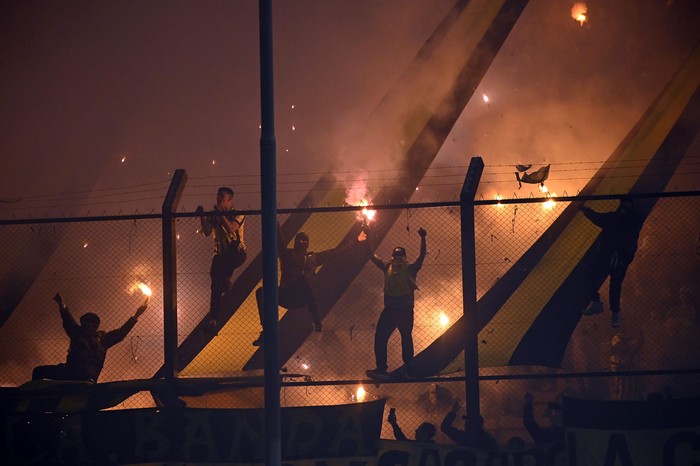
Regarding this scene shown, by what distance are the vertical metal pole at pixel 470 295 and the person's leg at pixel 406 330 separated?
739mm

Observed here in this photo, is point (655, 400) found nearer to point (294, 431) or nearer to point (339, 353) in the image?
point (294, 431)

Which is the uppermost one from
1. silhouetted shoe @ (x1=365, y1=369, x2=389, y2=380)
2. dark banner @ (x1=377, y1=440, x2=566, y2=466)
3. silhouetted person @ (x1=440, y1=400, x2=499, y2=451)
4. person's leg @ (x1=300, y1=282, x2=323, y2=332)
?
person's leg @ (x1=300, y1=282, x2=323, y2=332)

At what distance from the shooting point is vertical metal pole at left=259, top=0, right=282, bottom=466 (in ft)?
22.4

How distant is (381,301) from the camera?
15.1 m

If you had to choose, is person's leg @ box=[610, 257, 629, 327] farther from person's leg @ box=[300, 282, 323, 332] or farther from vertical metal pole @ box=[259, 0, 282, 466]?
vertical metal pole @ box=[259, 0, 282, 466]

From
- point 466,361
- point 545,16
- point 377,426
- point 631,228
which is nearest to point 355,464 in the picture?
point 377,426

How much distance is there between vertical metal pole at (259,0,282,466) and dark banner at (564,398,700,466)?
3321 mm

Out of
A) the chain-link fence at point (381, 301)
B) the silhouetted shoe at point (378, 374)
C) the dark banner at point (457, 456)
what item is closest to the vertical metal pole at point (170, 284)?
the chain-link fence at point (381, 301)

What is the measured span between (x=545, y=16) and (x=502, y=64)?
135cm

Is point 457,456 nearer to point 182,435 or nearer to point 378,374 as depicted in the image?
point 378,374

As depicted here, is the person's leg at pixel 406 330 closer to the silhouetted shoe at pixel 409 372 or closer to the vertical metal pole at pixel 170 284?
the silhouetted shoe at pixel 409 372

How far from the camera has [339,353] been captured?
14.2 metres

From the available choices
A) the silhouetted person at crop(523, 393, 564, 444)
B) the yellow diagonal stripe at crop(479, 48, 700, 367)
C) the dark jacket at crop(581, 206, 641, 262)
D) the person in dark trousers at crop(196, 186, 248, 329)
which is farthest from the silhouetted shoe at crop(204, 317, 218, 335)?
the dark jacket at crop(581, 206, 641, 262)

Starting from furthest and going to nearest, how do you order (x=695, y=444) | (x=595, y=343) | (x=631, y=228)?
(x=595, y=343)
(x=631, y=228)
(x=695, y=444)
